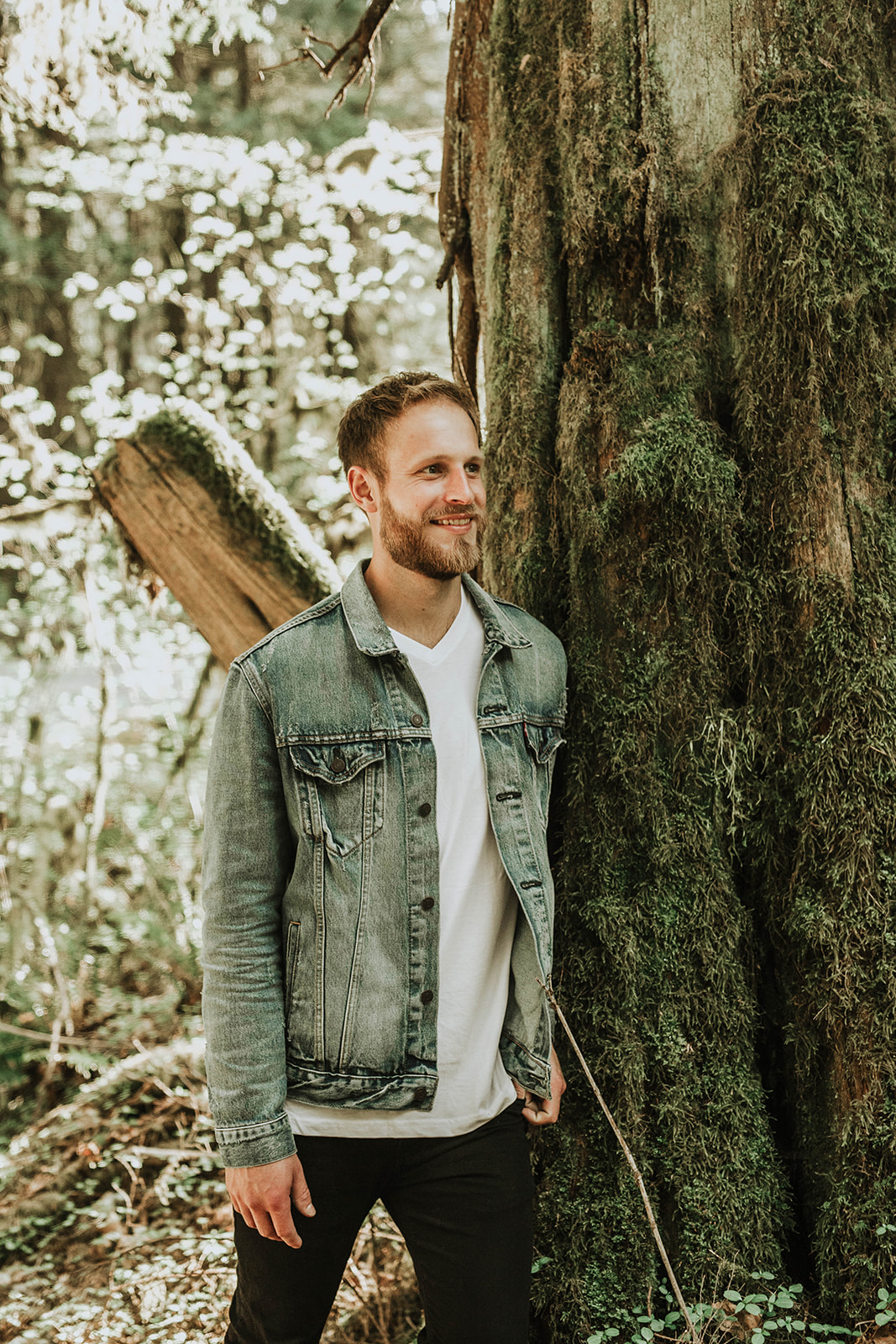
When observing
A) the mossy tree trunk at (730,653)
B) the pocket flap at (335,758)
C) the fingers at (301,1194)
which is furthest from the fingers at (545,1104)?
the pocket flap at (335,758)

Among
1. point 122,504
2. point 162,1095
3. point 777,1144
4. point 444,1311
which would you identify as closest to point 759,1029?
point 777,1144

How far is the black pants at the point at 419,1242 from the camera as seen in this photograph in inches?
82.7

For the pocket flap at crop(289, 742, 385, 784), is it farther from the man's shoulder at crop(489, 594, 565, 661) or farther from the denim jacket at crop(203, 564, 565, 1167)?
the man's shoulder at crop(489, 594, 565, 661)

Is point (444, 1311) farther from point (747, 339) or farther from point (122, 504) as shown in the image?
point (122, 504)

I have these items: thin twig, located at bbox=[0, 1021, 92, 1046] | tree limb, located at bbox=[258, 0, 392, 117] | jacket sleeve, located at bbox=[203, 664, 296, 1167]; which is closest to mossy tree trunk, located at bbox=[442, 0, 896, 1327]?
jacket sleeve, located at bbox=[203, 664, 296, 1167]

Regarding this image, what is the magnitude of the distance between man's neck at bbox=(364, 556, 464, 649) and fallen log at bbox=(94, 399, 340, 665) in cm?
108

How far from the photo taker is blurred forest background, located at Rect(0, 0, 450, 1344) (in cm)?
416

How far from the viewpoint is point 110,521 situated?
539 cm


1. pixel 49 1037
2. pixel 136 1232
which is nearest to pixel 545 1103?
pixel 136 1232

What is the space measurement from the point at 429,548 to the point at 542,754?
57 centimetres

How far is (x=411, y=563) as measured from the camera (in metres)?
2.27

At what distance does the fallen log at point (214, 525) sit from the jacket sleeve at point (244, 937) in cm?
133

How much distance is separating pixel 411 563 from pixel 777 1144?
1.70 m

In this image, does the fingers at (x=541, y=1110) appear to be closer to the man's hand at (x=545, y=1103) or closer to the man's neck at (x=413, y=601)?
the man's hand at (x=545, y=1103)
